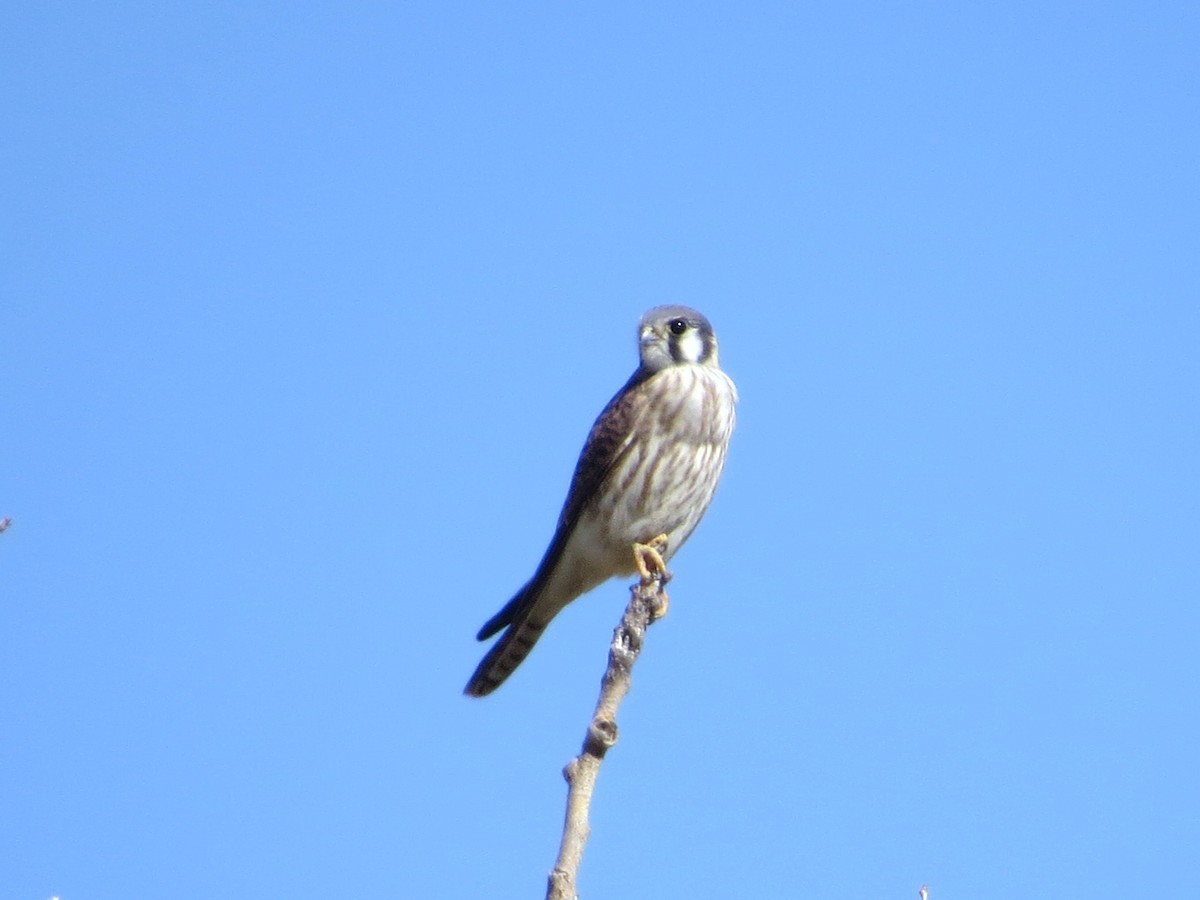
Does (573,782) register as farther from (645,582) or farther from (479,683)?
(479,683)

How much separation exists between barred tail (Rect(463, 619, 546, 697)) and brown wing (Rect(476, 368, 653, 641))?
0.05 metres

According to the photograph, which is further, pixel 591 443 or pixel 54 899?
pixel 591 443

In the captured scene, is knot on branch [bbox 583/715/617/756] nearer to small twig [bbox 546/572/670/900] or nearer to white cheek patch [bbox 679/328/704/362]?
small twig [bbox 546/572/670/900]

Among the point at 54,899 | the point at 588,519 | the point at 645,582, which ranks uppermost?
the point at 588,519

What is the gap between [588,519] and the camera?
5465mm

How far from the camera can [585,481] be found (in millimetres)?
5453

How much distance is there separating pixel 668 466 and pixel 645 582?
2.20 meters

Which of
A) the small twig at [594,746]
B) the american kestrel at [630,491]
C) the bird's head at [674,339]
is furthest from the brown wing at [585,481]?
the small twig at [594,746]

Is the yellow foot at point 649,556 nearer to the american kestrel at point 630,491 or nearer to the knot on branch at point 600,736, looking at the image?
the american kestrel at point 630,491

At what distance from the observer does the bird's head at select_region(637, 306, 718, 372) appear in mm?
5719

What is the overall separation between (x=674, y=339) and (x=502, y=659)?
1380mm

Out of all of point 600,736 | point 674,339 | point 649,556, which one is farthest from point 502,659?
point 600,736

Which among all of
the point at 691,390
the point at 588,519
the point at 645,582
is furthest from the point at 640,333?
the point at 645,582

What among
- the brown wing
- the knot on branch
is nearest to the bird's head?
the brown wing
